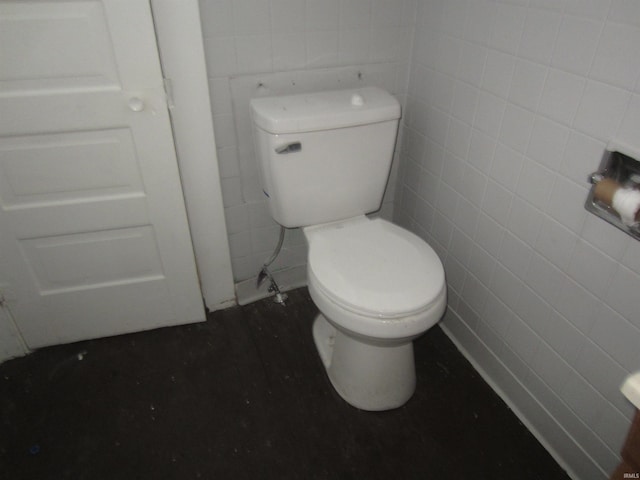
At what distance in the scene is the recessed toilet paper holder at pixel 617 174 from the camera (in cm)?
88

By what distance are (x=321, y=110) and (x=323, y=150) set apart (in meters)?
0.12

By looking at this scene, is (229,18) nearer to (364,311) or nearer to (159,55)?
(159,55)

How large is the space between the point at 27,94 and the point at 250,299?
1.00m

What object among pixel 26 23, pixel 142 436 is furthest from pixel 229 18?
pixel 142 436

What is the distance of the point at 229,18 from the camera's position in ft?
4.22

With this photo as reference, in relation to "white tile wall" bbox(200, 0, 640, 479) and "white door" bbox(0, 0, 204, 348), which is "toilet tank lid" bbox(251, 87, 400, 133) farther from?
"white door" bbox(0, 0, 204, 348)

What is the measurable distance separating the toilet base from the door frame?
53 cm

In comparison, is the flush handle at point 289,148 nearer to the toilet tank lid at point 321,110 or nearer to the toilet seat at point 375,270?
the toilet tank lid at point 321,110

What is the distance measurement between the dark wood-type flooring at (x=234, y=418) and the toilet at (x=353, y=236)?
4.2 inches

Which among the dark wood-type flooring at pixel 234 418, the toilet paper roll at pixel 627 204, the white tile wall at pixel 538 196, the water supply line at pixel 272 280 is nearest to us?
the toilet paper roll at pixel 627 204

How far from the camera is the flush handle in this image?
1.28 metres

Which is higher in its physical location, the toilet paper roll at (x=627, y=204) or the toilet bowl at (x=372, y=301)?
the toilet paper roll at (x=627, y=204)

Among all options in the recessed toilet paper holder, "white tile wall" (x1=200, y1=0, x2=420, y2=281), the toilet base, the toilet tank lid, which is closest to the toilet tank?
the toilet tank lid

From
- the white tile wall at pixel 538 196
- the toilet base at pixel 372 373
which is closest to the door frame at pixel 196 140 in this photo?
the toilet base at pixel 372 373
